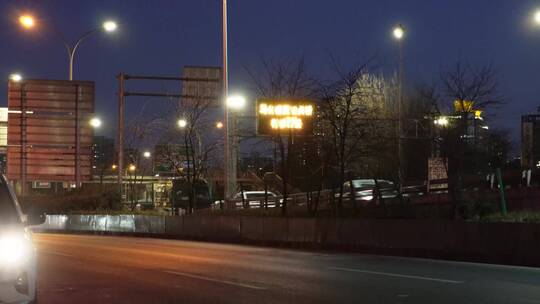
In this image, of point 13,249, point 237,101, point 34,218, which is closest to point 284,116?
point 237,101

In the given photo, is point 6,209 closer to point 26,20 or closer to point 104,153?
point 26,20

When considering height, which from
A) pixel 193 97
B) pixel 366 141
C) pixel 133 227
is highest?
pixel 193 97

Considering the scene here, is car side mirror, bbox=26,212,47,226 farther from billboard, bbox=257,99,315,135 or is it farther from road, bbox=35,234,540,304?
billboard, bbox=257,99,315,135

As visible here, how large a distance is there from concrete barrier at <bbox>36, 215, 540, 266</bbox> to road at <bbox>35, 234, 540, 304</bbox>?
106 centimetres

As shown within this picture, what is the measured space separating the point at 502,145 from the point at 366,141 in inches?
981

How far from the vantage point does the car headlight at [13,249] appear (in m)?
7.00

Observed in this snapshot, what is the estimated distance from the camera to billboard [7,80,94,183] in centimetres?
3819

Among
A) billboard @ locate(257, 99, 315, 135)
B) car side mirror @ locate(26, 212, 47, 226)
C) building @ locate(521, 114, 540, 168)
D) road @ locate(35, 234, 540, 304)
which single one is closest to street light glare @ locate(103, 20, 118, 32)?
billboard @ locate(257, 99, 315, 135)

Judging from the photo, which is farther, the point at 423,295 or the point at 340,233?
the point at 340,233

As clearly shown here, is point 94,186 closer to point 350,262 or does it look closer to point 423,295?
point 350,262

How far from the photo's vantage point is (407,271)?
15055 millimetres

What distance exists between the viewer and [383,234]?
20.6 metres

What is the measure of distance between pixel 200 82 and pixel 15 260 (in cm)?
2682

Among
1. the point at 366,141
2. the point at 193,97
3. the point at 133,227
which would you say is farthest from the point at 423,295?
the point at 133,227
